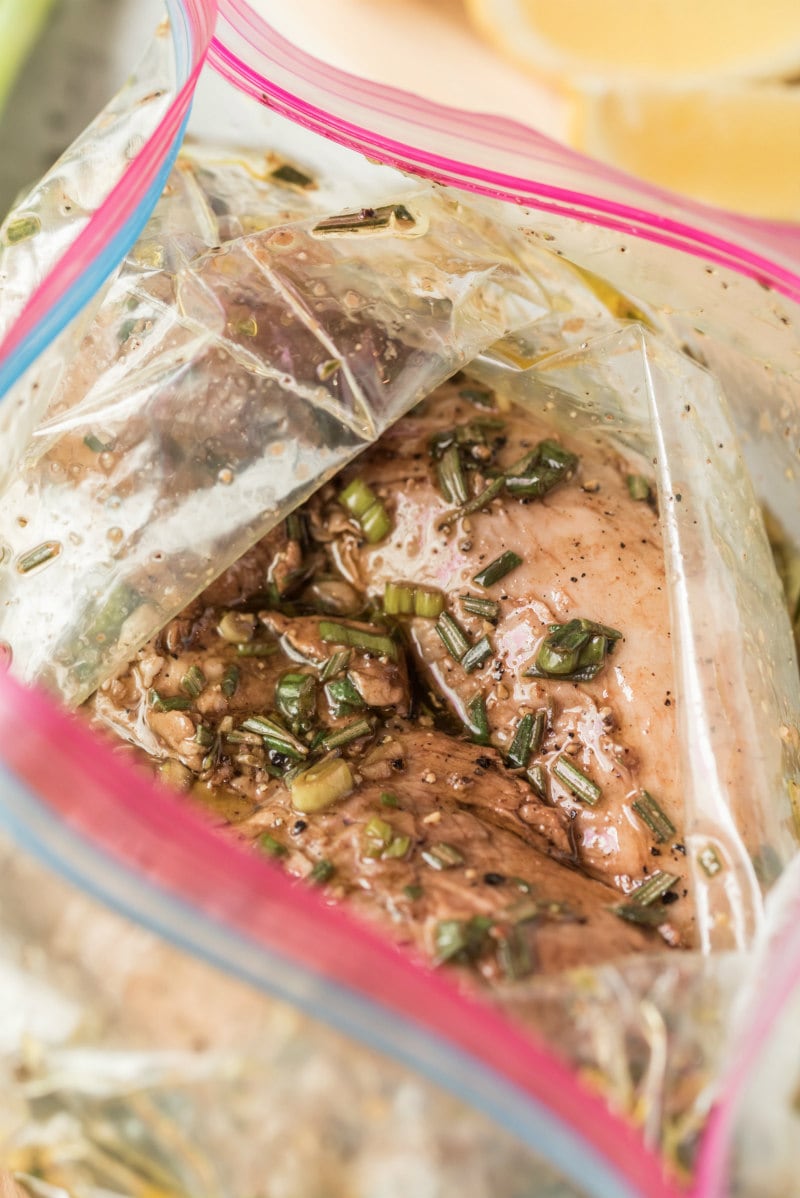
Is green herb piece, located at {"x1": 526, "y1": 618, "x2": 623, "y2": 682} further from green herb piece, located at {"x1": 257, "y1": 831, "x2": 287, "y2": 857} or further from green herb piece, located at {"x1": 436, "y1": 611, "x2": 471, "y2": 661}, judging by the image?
green herb piece, located at {"x1": 257, "y1": 831, "x2": 287, "y2": 857}

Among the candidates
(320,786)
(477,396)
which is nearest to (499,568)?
(477,396)

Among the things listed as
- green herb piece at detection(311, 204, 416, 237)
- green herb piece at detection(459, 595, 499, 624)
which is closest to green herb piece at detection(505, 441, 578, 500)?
green herb piece at detection(459, 595, 499, 624)

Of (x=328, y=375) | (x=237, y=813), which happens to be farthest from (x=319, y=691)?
(x=328, y=375)

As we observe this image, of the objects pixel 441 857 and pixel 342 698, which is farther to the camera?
pixel 342 698

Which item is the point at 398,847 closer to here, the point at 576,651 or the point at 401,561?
the point at 576,651

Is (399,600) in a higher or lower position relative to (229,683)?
higher

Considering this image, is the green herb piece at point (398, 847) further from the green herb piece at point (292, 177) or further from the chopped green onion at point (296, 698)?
the green herb piece at point (292, 177)

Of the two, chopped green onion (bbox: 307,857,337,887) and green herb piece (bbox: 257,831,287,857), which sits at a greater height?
chopped green onion (bbox: 307,857,337,887)
